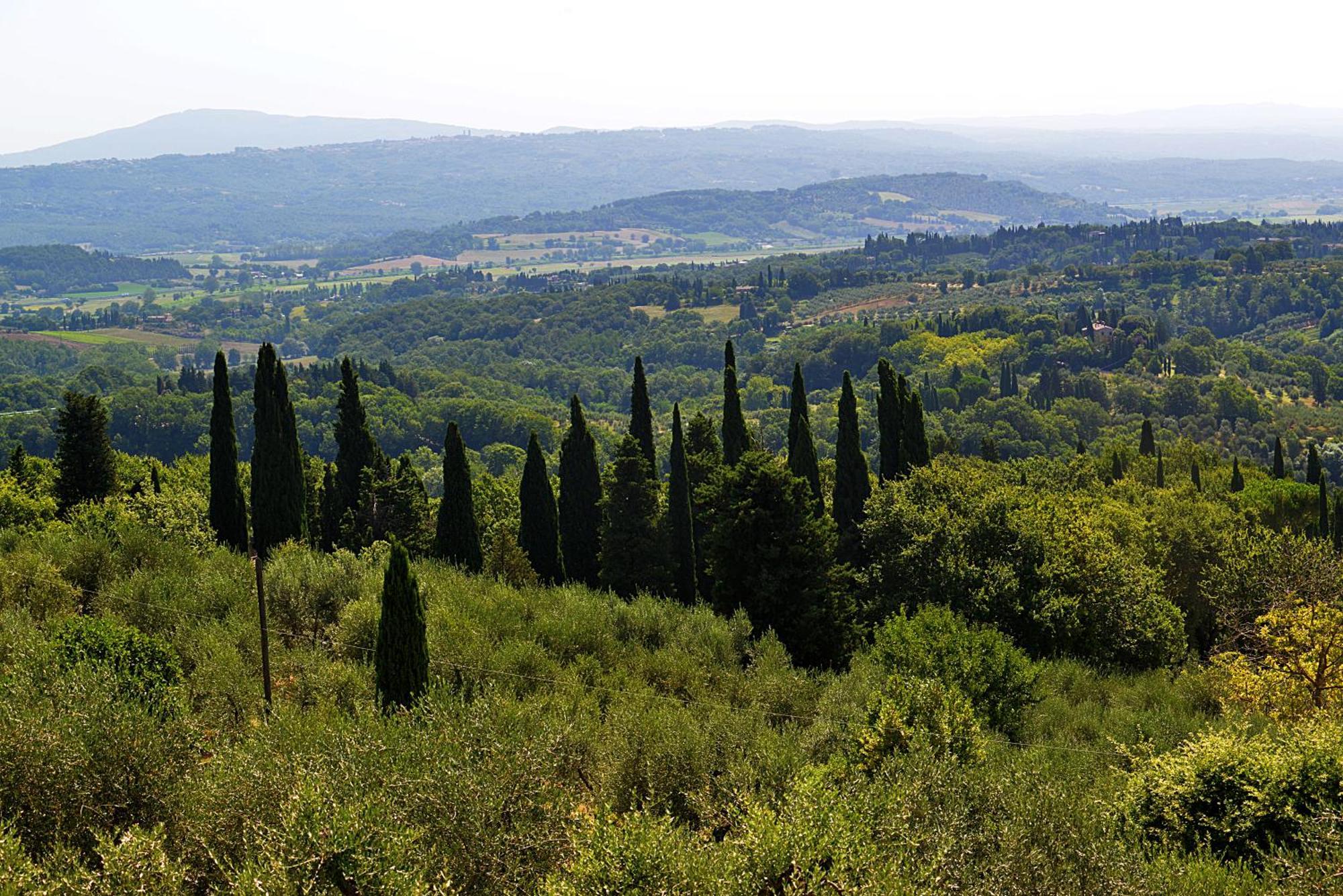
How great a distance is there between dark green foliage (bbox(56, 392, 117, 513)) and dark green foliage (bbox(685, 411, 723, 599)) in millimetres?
24131

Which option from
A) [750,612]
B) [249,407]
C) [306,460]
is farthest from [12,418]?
[750,612]

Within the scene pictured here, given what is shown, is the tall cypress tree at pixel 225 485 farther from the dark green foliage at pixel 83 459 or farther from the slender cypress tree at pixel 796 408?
the slender cypress tree at pixel 796 408

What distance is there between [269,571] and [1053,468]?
2167 inches

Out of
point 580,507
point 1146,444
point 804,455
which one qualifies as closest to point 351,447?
point 580,507

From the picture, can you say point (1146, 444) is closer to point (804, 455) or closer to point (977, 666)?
point (804, 455)

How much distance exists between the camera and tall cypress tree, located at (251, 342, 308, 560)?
125ft

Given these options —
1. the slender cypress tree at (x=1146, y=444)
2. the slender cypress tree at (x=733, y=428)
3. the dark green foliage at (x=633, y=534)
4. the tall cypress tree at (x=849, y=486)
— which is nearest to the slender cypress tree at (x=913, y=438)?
the tall cypress tree at (x=849, y=486)

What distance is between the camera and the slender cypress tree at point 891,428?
49094mm

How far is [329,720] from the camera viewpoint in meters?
19.5

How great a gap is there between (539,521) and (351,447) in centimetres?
942

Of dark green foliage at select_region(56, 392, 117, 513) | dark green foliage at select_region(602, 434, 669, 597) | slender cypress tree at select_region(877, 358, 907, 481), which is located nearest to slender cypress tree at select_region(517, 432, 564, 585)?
dark green foliage at select_region(602, 434, 669, 597)

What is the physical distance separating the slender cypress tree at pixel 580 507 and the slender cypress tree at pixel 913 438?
15.3 meters

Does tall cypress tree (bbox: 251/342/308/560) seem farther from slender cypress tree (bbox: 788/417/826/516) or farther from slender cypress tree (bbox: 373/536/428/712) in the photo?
slender cypress tree (bbox: 788/417/826/516)

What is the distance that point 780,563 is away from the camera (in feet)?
111
